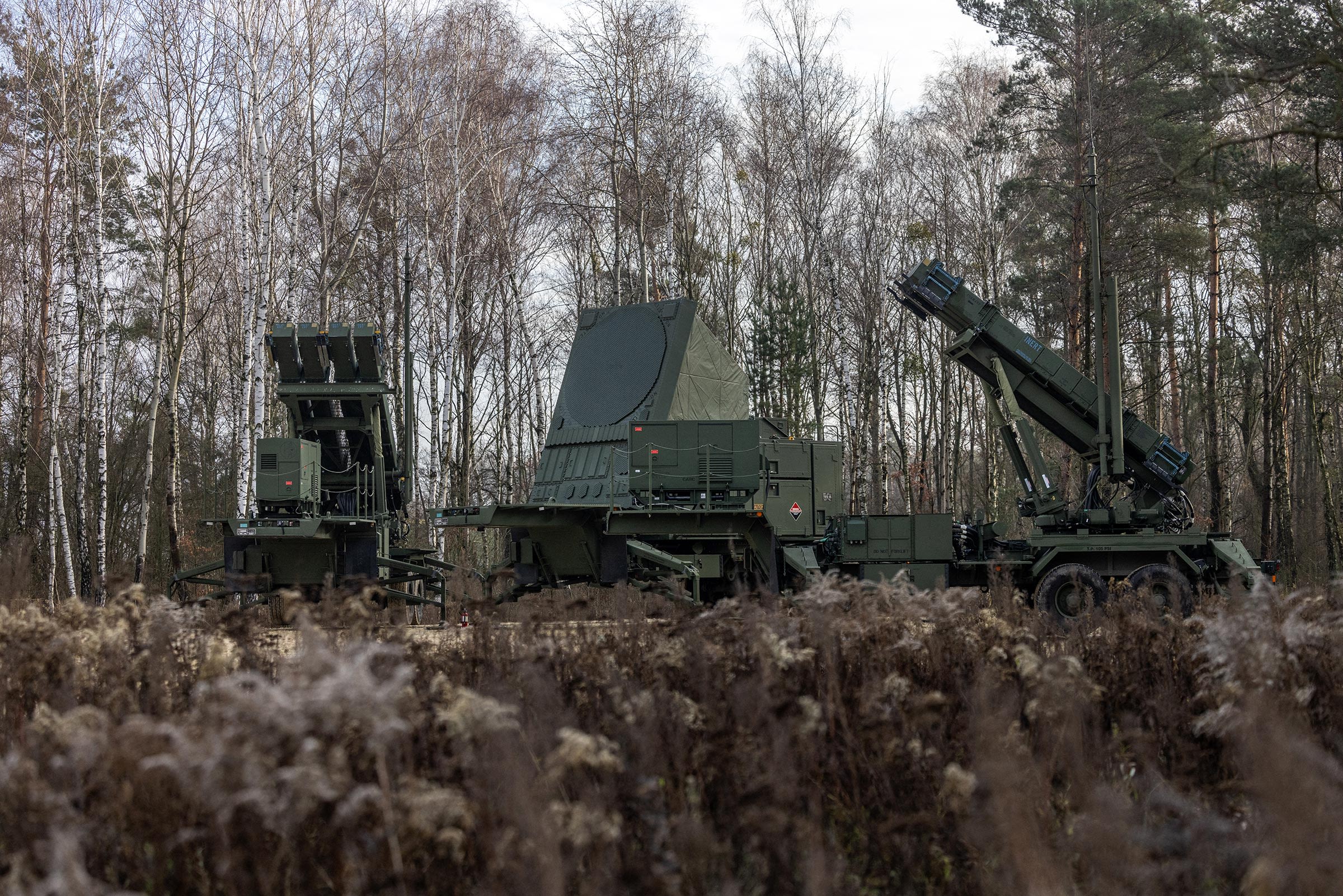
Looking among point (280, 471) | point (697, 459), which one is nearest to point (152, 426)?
point (280, 471)

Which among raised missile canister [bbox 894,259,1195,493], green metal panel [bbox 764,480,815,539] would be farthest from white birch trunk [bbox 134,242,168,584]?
raised missile canister [bbox 894,259,1195,493]

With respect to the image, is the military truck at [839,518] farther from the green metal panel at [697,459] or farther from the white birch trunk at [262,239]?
the white birch trunk at [262,239]

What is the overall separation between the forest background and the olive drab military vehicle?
140 inches

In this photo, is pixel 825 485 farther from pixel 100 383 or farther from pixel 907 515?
pixel 100 383

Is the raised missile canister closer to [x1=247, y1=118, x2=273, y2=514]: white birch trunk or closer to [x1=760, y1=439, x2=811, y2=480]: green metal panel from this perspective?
[x1=760, y1=439, x2=811, y2=480]: green metal panel

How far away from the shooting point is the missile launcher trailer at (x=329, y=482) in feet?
44.3

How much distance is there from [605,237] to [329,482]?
20.3m

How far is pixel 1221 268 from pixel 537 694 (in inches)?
1071

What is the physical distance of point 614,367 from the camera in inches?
672

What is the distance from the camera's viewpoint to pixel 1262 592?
19.5 feet

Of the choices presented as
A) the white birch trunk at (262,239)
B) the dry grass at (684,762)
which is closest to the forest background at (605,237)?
the white birch trunk at (262,239)

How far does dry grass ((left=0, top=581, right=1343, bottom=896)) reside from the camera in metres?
3.41

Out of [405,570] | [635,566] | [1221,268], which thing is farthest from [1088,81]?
[405,570]

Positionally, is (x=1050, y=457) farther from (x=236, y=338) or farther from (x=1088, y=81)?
(x=236, y=338)
